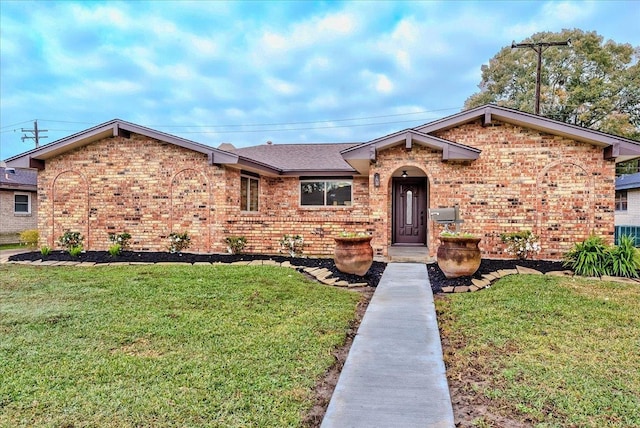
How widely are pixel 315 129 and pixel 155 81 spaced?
1722cm

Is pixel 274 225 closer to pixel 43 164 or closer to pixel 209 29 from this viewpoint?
pixel 43 164

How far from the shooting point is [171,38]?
59.3 ft

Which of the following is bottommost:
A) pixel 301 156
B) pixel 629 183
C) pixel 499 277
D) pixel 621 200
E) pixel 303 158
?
pixel 499 277

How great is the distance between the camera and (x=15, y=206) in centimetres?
1839

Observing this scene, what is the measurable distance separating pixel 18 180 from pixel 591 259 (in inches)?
926

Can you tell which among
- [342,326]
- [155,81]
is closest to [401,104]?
[155,81]

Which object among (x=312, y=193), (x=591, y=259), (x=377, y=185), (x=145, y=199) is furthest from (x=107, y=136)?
(x=591, y=259)

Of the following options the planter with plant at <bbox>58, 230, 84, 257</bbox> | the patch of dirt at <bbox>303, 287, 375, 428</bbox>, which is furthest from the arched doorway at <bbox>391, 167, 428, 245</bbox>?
the planter with plant at <bbox>58, 230, 84, 257</bbox>

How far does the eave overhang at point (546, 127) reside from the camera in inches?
357

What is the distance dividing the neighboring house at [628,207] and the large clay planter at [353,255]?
1627cm

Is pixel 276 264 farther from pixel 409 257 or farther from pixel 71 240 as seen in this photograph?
pixel 71 240

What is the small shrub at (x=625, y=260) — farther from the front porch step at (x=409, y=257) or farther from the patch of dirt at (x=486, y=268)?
the front porch step at (x=409, y=257)

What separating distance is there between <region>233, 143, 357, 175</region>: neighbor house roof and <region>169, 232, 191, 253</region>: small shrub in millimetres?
4400

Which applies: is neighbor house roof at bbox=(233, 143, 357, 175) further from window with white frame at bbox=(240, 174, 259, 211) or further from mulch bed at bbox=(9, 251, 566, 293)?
mulch bed at bbox=(9, 251, 566, 293)
